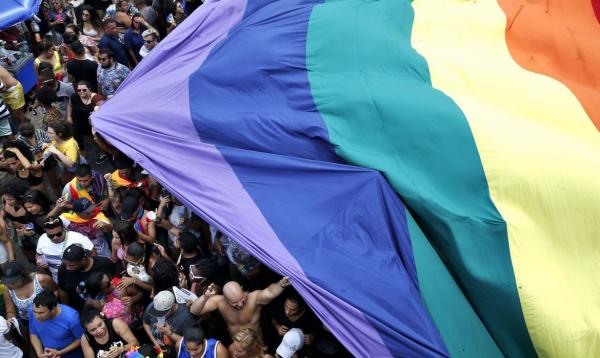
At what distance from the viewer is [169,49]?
5.58 m

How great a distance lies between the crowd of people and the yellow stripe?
5.03 ft

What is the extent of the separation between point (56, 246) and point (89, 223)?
0.45 metres

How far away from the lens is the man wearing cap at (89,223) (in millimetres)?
5605

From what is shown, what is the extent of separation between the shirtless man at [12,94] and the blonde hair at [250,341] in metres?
5.24

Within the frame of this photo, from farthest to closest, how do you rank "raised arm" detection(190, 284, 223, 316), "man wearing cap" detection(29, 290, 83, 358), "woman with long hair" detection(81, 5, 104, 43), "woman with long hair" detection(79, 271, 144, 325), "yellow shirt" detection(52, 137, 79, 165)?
1. "woman with long hair" detection(81, 5, 104, 43)
2. "yellow shirt" detection(52, 137, 79, 165)
3. "woman with long hair" detection(79, 271, 144, 325)
4. "man wearing cap" detection(29, 290, 83, 358)
5. "raised arm" detection(190, 284, 223, 316)

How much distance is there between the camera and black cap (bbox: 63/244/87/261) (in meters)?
4.92

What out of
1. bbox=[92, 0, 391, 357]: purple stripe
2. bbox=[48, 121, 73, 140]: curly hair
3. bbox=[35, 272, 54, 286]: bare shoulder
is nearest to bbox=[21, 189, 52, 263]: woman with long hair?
bbox=[48, 121, 73, 140]: curly hair

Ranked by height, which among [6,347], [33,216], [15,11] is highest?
[15,11]

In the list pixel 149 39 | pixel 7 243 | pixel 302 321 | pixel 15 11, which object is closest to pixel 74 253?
pixel 7 243

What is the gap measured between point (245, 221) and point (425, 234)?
117 centimetres

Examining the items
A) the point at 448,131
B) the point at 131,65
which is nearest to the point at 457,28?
the point at 448,131

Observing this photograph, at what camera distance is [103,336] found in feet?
14.9

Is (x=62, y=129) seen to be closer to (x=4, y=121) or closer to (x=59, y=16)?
(x=4, y=121)

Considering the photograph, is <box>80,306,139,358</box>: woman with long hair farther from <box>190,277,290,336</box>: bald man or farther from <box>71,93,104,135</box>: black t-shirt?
<box>71,93,104,135</box>: black t-shirt
